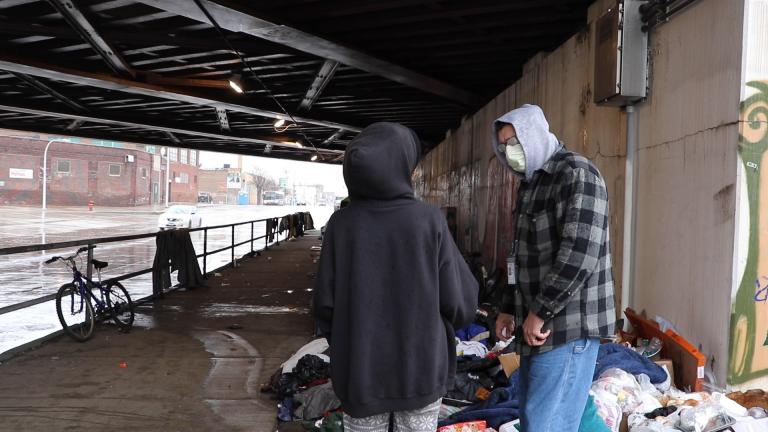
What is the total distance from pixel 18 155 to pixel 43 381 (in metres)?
51.8

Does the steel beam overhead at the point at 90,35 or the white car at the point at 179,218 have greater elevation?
the steel beam overhead at the point at 90,35

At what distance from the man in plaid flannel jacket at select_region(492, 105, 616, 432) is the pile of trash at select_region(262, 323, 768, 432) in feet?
2.19

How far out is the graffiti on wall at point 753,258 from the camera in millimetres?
3271

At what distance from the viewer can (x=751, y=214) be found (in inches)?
130

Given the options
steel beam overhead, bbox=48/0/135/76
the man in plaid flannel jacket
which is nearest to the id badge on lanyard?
the man in plaid flannel jacket

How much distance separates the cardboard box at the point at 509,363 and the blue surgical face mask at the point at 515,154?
6.39 feet

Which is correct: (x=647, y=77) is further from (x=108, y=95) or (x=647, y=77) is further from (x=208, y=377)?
(x=108, y=95)

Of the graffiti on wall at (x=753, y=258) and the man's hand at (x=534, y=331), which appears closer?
the man's hand at (x=534, y=331)

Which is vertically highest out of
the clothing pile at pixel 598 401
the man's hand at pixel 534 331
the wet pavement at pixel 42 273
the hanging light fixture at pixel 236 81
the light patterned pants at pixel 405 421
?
the hanging light fixture at pixel 236 81

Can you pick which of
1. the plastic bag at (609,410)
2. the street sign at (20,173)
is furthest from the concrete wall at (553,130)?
the street sign at (20,173)

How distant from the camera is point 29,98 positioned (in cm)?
1128

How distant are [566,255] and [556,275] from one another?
0.08 meters

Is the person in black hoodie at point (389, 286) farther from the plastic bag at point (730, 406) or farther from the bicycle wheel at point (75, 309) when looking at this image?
the bicycle wheel at point (75, 309)

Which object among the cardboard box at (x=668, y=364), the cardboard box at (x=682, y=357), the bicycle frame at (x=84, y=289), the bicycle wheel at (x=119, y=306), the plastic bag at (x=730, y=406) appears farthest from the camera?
the bicycle wheel at (x=119, y=306)
